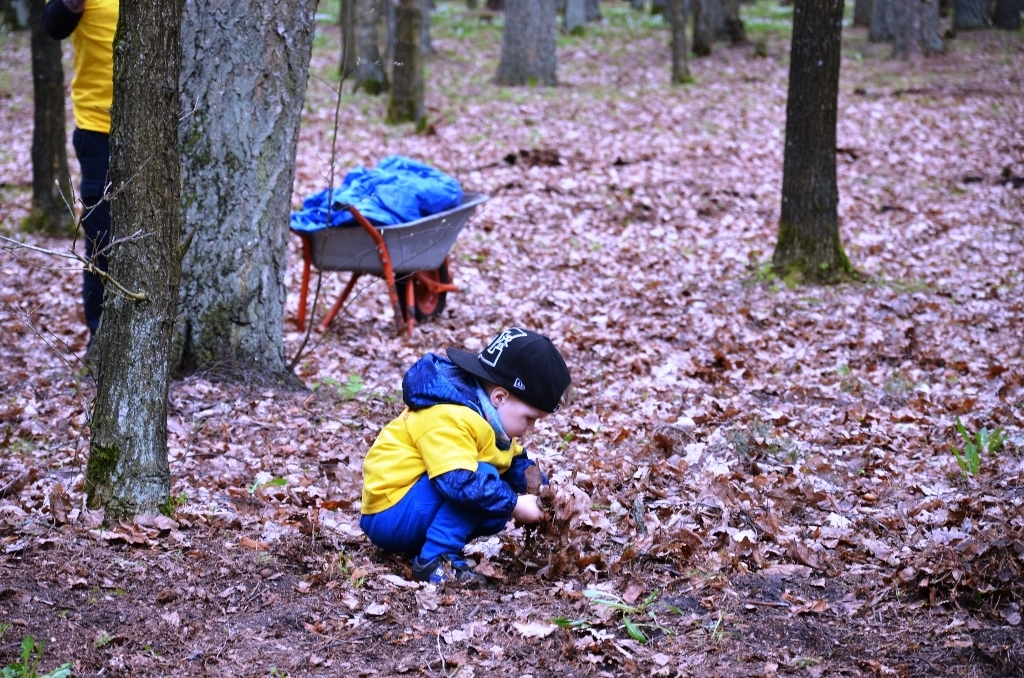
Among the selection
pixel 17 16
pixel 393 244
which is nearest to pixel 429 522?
pixel 393 244

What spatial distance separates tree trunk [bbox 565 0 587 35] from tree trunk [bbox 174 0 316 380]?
2207 cm

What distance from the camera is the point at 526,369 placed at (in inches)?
140

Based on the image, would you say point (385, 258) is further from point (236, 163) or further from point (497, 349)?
point (497, 349)

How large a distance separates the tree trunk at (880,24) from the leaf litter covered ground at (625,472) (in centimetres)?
1294

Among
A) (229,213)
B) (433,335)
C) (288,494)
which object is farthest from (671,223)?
(288,494)

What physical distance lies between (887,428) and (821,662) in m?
2.72

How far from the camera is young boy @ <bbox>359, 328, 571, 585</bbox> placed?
3.55 m

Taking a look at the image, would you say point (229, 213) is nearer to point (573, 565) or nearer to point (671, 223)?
point (573, 565)

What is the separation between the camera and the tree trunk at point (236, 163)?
17.8 feet

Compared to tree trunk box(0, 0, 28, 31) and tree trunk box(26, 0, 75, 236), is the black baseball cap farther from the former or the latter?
tree trunk box(0, 0, 28, 31)

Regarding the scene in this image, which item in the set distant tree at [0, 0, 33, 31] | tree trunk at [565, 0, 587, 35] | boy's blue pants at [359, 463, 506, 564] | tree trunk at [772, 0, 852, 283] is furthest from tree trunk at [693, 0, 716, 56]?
boy's blue pants at [359, 463, 506, 564]

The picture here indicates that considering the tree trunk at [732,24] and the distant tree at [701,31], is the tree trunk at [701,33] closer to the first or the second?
the distant tree at [701,31]

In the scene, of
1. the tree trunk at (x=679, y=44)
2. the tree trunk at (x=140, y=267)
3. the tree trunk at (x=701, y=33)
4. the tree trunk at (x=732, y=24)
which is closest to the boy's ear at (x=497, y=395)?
the tree trunk at (x=140, y=267)

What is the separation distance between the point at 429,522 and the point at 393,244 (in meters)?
3.98
